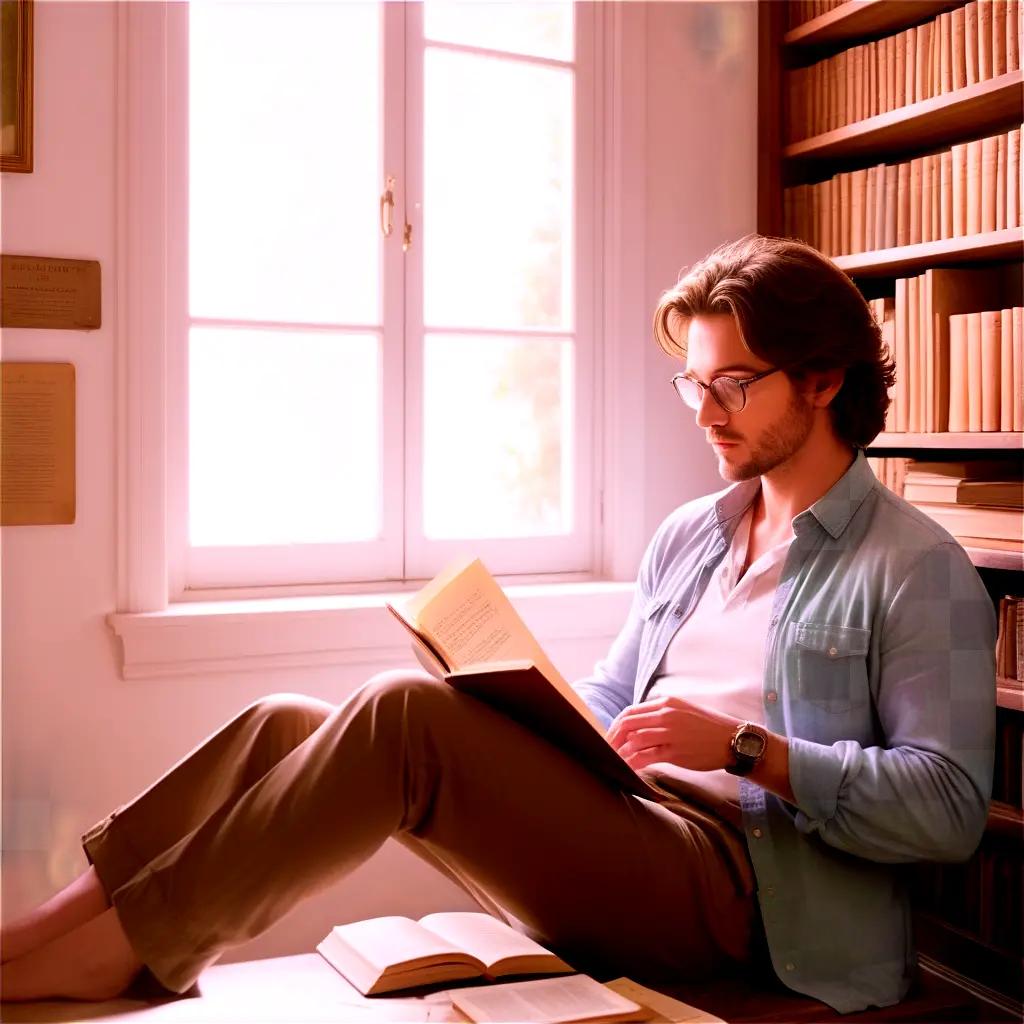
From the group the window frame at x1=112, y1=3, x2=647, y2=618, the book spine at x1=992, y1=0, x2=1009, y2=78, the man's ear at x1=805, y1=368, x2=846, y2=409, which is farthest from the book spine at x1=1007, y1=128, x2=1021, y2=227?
the window frame at x1=112, y1=3, x2=647, y2=618

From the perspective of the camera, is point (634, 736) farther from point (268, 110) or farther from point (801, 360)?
point (268, 110)

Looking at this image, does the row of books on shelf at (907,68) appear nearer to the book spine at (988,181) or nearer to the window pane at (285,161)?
the book spine at (988,181)

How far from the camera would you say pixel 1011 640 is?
2023mm

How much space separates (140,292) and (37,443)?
0.31 m

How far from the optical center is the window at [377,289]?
229cm

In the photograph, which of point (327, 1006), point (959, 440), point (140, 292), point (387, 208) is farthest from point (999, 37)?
point (327, 1006)

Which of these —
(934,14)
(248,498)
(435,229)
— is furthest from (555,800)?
(934,14)

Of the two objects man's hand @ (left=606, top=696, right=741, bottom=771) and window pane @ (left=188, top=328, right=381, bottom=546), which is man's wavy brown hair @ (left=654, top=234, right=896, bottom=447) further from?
window pane @ (left=188, top=328, right=381, bottom=546)

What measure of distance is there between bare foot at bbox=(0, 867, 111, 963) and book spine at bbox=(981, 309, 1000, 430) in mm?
1558

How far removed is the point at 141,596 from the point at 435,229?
94 centimetres

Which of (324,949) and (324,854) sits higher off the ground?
(324,854)

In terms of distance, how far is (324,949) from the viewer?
1634 millimetres

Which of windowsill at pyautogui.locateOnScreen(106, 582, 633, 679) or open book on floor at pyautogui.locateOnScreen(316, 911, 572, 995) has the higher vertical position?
windowsill at pyautogui.locateOnScreen(106, 582, 633, 679)

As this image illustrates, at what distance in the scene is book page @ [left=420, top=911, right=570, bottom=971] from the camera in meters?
1.49
